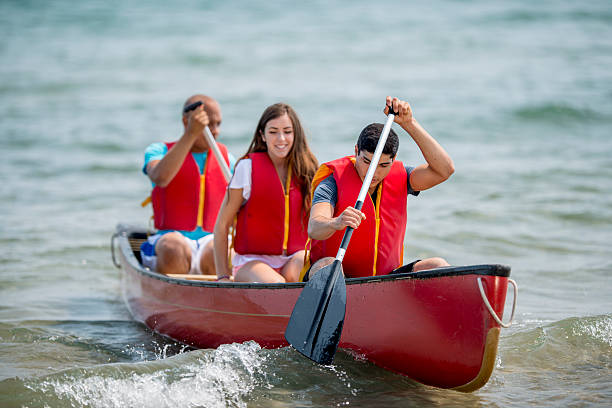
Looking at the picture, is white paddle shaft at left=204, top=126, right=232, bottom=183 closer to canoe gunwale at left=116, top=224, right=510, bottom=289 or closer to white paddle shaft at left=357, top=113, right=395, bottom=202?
canoe gunwale at left=116, top=224, right=510, bottom=289

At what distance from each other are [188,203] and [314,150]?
693 centimetres

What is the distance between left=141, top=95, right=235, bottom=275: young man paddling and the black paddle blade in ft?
5.82

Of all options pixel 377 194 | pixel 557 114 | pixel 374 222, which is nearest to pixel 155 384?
pixel 374 222

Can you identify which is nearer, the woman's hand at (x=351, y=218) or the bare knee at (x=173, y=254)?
the woman's hand at (x=351, y=218)

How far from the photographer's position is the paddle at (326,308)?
3.58 m

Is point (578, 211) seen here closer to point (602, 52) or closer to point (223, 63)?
point (602, 52)

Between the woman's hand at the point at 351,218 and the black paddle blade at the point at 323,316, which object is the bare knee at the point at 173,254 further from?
the woman's hand at the point at 351,218

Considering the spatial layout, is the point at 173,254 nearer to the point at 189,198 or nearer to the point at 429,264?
the point at 189,198

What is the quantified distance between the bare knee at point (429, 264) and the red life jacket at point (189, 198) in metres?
2.19

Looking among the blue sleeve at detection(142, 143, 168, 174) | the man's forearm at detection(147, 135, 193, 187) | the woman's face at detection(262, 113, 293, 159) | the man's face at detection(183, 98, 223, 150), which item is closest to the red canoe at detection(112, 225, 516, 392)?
the woman's face at detection(262, 113, 293, 159)

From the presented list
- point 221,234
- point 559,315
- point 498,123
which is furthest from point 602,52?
point 221,234

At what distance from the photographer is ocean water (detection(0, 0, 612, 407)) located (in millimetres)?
3917

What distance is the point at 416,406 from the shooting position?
3617mm

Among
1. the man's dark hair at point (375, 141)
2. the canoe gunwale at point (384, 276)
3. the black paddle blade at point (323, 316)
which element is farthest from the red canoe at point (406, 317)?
the man's dark hair at point (375, 141)
